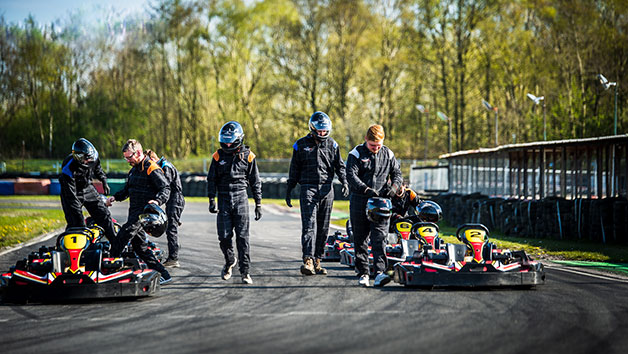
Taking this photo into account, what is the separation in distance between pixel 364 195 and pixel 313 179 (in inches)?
38.3

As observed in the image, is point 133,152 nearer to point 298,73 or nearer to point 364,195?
point 364,195

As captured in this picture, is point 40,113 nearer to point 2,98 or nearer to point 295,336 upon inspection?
point 2,98

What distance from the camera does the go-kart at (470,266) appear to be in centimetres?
867

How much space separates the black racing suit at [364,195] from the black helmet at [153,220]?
237cm

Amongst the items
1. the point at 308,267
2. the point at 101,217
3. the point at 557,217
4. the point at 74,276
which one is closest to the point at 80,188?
the point at 101,217

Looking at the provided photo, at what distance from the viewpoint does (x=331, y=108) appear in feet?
178

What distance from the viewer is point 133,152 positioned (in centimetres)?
997

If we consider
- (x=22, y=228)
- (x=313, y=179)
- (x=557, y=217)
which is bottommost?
(x=22, y=228)

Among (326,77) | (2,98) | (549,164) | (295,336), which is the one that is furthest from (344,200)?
(295,336)

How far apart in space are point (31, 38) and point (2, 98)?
448cm

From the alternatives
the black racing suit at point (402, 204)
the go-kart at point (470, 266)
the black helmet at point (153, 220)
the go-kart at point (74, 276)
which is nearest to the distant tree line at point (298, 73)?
the black racing suit at point (402, 204)

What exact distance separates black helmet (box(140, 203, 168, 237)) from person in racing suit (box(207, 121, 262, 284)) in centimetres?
80

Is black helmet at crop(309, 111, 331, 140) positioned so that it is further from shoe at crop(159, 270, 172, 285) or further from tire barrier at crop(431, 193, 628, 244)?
tire barrier at crop(431, 193, 628, 244)

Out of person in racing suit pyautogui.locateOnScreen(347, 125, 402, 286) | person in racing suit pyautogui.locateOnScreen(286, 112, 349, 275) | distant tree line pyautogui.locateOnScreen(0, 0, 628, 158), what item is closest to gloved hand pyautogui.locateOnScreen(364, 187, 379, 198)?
person in racing suit pyautogui.locateOnScreen(347, 125, 402, 286)
